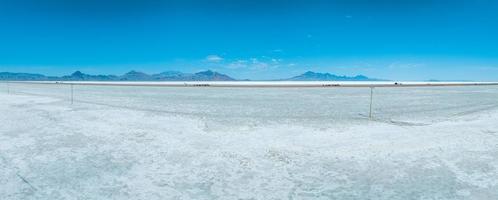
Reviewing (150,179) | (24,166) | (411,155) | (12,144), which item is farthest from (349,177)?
(12,144)

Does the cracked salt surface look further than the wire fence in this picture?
No

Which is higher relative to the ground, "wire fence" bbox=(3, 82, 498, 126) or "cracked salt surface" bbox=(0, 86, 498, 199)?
"wire fence" bbox=(3, 82, 498, 126)

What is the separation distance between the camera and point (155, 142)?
479cm

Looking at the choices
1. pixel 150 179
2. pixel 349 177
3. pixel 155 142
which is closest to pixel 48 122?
pixel 155 142

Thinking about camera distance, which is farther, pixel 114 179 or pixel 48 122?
pixel 48 122

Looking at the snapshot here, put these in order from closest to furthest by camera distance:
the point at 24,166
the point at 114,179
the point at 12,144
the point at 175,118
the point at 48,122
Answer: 1. the point at 114,179
2. the point at 24,166
3. the point at 12,144
4. the point at 48,122
5. the point at 175,118

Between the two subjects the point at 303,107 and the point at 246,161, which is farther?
the point at 303,107

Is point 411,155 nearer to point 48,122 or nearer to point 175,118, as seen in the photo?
point 175,118

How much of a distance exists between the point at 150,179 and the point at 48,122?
4.63 meters

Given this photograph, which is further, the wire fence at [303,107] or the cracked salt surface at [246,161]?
the wire fence at [303,107]

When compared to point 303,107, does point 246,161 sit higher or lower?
lower

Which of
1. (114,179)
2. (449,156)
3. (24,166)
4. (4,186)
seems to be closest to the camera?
(4,186)

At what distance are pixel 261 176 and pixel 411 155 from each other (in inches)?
78.8

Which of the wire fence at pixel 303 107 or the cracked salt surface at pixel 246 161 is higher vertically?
the wire fence at pixel 303 107
